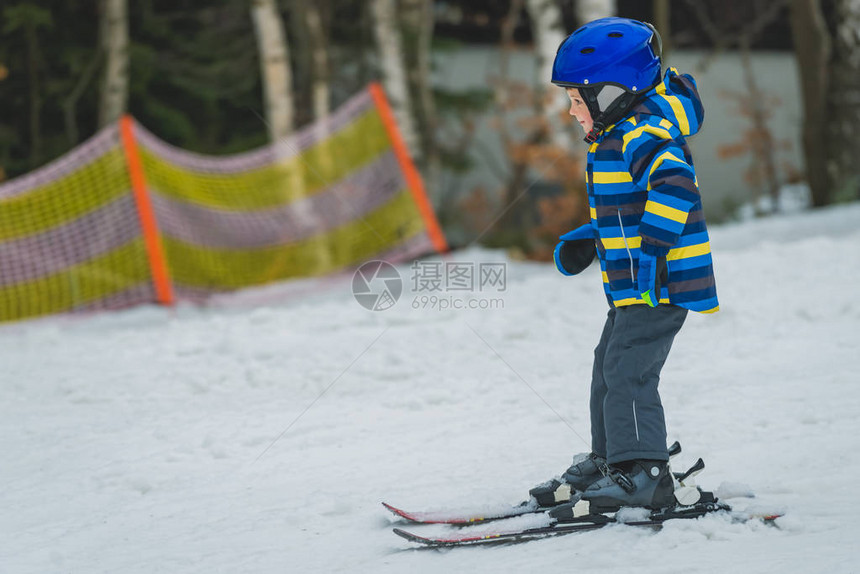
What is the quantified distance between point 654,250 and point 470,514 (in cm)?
111

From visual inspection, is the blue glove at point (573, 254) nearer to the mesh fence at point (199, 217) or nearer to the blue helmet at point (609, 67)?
the blue helmet at point (609, 67)

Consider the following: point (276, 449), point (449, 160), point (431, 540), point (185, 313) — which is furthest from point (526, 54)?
point (431, 540)

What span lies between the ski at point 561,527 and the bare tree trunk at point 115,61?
28.3 ft

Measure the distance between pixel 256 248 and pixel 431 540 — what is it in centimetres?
550

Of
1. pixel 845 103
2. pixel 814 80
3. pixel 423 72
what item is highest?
pixel 423 72

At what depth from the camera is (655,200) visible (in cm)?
297

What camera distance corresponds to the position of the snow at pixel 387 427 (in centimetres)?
314

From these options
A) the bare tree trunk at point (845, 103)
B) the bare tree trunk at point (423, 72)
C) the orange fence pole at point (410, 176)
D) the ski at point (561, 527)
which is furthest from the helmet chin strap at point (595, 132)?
the bare tree trunk at point (423, 72)

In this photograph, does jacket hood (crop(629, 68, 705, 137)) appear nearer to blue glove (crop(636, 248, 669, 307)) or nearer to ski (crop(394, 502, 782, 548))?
blue glove (crop(636, 248, 669, 307))

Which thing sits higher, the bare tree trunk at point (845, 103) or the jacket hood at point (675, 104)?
the bare tree trunk at point (845, 103)

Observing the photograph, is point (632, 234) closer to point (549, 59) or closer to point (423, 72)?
point (549, 59)

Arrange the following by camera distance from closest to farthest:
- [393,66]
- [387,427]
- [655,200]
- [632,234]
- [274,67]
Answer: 1. [655,200]
2. [632,234]
3. [387,427]
4. [274,67]
5. [393,66]

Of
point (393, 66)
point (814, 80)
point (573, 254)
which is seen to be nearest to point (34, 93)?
point (393, 66)

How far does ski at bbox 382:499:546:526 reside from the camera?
3.33 meters
